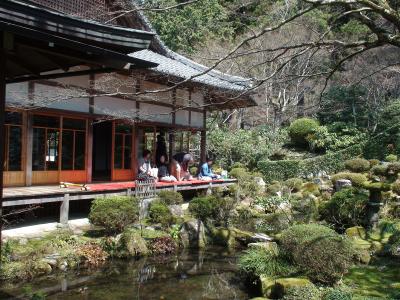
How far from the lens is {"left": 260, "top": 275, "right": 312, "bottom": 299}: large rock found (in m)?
7.01

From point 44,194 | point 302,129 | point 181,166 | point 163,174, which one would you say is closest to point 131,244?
point 44,194

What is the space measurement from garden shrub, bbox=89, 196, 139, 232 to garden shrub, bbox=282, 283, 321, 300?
4760mm

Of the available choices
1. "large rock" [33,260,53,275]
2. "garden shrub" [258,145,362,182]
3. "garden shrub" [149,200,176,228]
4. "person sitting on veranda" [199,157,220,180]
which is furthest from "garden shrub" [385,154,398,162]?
"large rock" [33,260,53,275]

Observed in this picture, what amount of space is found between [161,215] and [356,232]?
16.8 feet

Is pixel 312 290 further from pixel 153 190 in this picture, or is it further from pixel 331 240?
pixel 153 190

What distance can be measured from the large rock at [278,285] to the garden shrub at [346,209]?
5.44 meters

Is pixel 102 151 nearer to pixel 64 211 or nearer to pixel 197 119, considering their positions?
pixel 197 119

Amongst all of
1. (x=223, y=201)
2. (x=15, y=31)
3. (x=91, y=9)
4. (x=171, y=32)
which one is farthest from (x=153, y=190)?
(x=171, y=32)

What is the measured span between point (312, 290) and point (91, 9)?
441 inches

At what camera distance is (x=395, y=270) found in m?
8.65

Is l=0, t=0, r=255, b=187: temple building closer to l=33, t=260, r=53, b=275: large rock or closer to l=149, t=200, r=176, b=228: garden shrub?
l=149, t=200, r=176, b=228: garden shrub

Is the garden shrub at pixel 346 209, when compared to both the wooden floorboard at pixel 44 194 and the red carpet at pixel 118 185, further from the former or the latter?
the wooden floorboard at pixel 44 194

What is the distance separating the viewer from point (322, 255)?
288 inches

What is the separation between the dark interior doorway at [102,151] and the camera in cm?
1758
